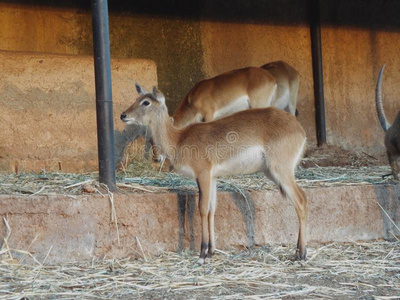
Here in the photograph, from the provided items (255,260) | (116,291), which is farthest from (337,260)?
(116,291)

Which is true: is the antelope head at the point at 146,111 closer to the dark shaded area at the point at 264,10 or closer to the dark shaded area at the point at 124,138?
the dark shaded area at the point at 124,138

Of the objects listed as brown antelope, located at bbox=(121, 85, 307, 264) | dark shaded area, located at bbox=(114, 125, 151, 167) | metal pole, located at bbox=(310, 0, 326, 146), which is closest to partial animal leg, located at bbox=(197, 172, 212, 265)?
brown antelope, located at bbox=(121, 85, 307, 264)

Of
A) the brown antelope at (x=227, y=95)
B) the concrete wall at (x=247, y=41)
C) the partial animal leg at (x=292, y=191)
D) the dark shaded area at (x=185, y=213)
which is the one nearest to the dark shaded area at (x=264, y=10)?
the concrete wall at (x=247, y=41)

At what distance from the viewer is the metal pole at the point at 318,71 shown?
1187 centimetres

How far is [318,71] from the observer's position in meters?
11.9

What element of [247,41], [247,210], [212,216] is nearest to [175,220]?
[212,216]

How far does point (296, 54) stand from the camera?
12.1 m

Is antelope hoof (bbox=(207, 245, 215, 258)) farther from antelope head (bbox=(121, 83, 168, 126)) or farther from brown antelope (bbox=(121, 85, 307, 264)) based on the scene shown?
antelope head (bbox=(121, 83, 168, 126))

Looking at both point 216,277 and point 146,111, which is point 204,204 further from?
point 146,111

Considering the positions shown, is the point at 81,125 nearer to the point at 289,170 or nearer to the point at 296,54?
the point at 289,170

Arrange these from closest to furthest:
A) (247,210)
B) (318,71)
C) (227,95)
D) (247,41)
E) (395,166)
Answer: (247,210) < (395,166) < (227,95) < (247,41) < (318,71)

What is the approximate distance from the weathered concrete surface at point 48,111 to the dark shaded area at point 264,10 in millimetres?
2272

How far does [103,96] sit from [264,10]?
6553mm

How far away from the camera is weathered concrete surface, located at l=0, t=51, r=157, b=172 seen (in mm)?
8000
